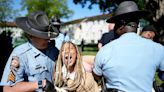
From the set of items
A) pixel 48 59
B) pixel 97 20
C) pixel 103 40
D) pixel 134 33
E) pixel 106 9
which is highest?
pixel 134 33

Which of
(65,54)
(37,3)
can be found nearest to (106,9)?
(65,54)

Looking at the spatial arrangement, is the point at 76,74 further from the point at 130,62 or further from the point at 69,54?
the point at 130,62

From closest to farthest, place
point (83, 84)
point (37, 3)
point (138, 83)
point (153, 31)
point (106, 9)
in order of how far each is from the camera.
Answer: point (138, 83), point (83, 84), point (153, 31), point (106, 9), point (37, 3)

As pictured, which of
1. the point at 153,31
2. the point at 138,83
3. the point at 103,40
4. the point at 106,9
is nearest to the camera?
the point at 138,83

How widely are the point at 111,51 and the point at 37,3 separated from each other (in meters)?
90.4

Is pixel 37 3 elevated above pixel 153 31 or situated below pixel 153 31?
below

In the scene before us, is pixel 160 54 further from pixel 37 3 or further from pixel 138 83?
pixel 37 3

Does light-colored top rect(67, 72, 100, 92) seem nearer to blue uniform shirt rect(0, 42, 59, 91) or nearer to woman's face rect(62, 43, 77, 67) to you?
woman's face rect(62, 43, 77, 67)

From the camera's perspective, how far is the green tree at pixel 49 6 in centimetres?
9288

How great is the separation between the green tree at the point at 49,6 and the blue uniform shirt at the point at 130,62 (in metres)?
87.8

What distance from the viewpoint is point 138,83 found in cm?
333

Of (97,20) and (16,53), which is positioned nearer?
(16,53)

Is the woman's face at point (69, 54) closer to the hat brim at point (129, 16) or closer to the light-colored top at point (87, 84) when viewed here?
the light-colored top at point (87, 84)

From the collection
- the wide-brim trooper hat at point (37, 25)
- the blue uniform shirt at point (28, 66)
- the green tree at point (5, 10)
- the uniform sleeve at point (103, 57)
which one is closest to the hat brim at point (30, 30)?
the wide-brim trooper hat at point (37, 25)
